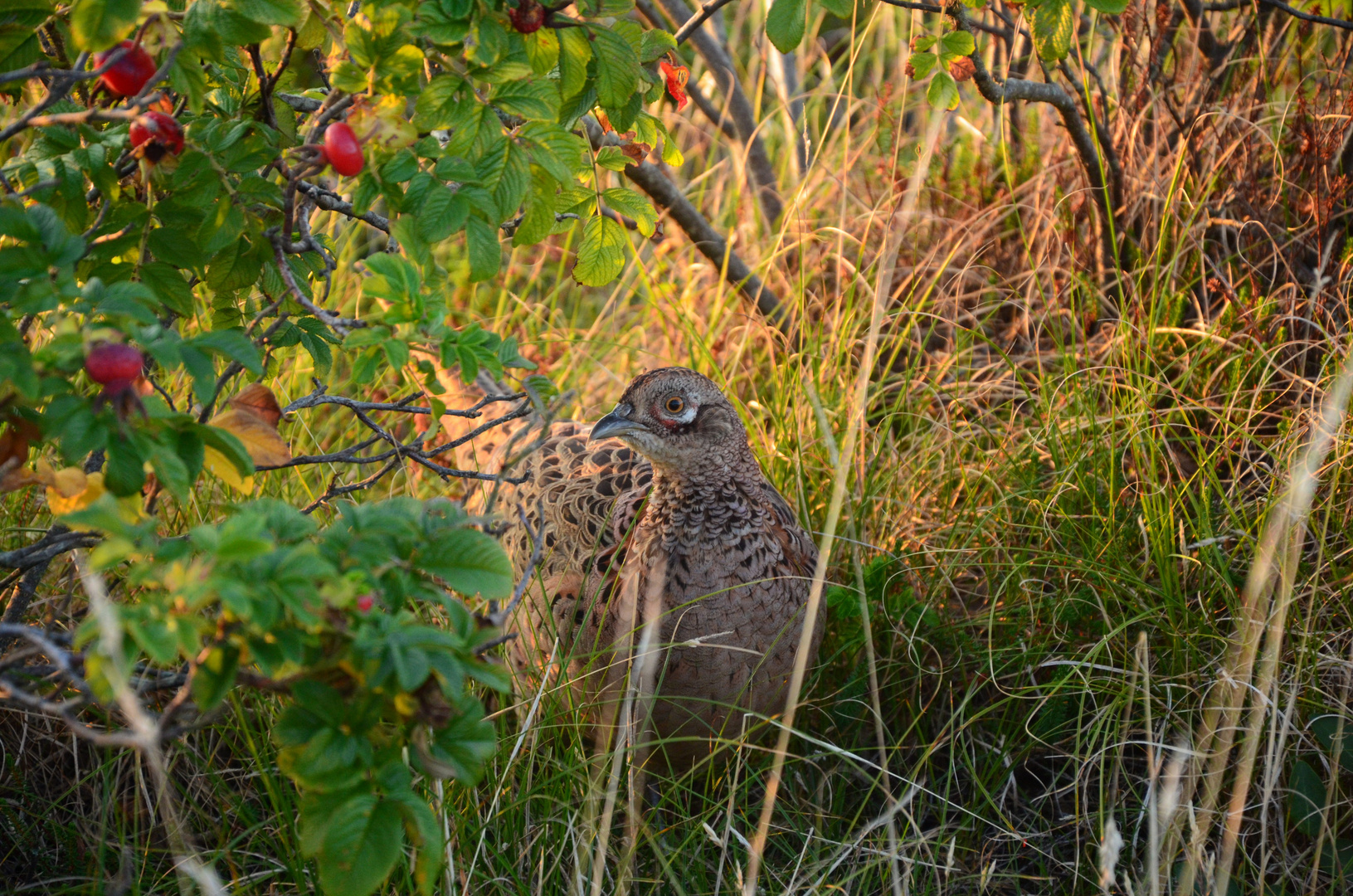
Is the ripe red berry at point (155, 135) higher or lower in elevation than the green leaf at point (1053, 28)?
lower

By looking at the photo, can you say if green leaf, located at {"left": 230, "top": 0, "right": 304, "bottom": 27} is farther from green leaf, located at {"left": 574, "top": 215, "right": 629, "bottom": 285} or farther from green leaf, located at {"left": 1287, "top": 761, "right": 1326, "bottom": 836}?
green leaf, located at {"left": 1287, "top": 761, "right": 1326, "bottom": 836}

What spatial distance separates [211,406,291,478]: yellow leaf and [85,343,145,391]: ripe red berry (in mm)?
259

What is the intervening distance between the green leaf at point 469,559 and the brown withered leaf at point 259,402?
46cm

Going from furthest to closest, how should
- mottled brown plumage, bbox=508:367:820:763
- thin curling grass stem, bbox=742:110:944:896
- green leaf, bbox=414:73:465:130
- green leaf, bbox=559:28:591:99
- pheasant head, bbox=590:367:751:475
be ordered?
pheasant head, bbox=590:367:751:475
mottled brown plumage, bbox=508:367:820:763
thin curling grass stem, bbox=742:110:944:896
green leaf, bbox=559:28:591:99
green leaf, bbox=414:73:465:130

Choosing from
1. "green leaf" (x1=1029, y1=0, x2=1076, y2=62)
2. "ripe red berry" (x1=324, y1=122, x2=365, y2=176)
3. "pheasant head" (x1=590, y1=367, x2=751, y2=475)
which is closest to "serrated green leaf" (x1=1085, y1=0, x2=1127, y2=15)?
"green leaf" (x1=1029, y1=0, x2=1076, y2=62)

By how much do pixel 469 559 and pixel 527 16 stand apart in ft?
2.77

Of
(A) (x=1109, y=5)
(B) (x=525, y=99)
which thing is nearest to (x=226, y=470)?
(B) (x=525, y=99)

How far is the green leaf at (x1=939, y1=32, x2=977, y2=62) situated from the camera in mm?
2343

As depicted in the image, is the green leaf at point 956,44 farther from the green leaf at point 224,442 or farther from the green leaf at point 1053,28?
the green leaf at point 224,442

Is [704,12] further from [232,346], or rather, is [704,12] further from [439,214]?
[232,346]

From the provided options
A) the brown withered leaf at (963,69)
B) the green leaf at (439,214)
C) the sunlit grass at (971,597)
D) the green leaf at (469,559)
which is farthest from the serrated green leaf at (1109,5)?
the green leaf at (469,559)

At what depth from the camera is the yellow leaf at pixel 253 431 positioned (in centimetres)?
154

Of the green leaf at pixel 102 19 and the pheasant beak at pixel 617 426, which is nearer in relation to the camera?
the green leaf at pixel 102 19

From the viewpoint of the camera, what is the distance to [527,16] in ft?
5.29
